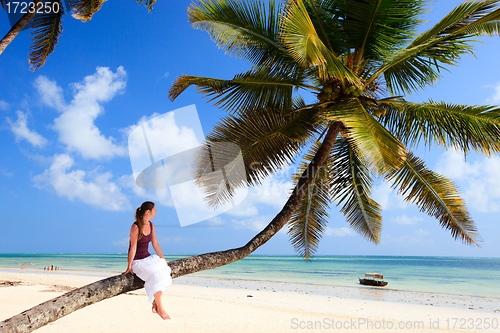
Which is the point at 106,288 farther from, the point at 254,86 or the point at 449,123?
the point at 449,123

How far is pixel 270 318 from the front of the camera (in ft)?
34.3

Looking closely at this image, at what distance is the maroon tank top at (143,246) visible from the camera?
10.9 feet

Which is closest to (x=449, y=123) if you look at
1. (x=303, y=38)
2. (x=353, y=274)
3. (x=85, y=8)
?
(x=303, y=38)

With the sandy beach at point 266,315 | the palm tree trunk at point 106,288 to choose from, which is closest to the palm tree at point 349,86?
the palm tree trunk at point 106,288

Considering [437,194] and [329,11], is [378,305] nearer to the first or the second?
[437,194]

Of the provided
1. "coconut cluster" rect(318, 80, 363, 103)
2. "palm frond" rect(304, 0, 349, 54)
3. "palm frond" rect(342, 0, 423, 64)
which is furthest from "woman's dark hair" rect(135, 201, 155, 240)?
"palm frond" rect(342, 0, 423, 64)

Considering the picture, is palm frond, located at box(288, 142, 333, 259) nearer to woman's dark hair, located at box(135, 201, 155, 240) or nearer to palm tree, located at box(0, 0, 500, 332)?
palm tree, located at box(0, 0, 500, 332)

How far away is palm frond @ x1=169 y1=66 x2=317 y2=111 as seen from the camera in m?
6.14

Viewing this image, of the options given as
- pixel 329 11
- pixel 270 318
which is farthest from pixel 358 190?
pixel 270 318

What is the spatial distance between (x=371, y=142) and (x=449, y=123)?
243 cm

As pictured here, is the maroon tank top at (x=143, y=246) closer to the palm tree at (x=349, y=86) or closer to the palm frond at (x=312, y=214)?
the palm tree at (x=349, y=86)

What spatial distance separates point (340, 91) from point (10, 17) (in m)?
6.20

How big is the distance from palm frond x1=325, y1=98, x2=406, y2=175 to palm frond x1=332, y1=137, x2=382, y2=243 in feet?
8.88

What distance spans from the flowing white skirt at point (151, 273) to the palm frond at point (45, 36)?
19.4ft
